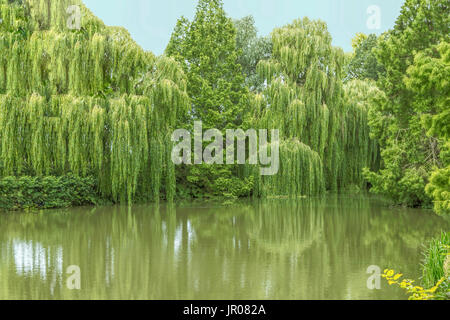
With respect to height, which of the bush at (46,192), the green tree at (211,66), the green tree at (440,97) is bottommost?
the bush at (46,192)

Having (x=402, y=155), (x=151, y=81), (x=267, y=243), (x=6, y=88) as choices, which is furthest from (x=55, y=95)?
(x=402, y=155)

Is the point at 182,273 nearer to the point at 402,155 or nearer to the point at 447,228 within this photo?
the point at 447,228

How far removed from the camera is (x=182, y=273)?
7.52 metres

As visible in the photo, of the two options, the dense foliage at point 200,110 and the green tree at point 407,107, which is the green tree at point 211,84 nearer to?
the dense foliage at point 200,110

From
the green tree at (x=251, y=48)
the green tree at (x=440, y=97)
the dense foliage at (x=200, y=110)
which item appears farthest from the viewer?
the green tree at (x=251, y=48)

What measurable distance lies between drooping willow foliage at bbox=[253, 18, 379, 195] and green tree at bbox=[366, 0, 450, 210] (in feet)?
11.7

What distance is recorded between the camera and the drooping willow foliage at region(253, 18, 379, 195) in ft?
66.6

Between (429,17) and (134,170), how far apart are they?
32.7ft

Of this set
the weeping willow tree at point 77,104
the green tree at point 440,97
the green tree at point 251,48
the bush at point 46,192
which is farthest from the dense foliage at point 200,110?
the green tree at point 251,48

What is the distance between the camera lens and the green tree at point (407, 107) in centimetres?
1598

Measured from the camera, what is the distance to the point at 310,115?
69.6 ft

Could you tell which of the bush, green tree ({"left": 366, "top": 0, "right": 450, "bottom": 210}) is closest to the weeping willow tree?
the bush

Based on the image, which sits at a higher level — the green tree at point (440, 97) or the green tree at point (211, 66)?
the green tree at point (211, 66)

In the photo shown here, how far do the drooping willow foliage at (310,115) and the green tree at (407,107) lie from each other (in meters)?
3.57
